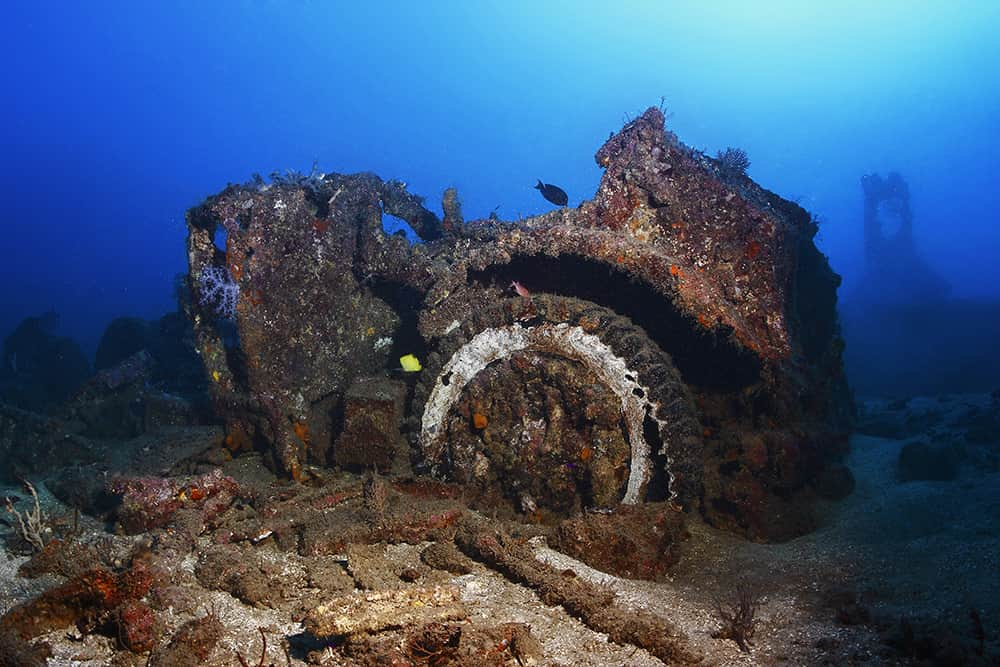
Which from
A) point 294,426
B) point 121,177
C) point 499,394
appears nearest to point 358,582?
point 499,394

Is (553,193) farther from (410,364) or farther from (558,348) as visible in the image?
(558,348)

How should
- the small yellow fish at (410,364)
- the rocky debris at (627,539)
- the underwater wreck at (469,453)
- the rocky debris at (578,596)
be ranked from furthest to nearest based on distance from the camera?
the small yellow fish at (410,364) → the rocky debris at (627,539) → the underwater wreck at (469,453) → the rocky debris at (578,596)

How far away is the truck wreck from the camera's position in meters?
5.66

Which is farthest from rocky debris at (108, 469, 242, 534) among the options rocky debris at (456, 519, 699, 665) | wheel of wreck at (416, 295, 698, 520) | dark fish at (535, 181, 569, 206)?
dark fish at (535, 181, 569, 206)

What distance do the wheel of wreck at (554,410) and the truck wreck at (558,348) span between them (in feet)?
0.07

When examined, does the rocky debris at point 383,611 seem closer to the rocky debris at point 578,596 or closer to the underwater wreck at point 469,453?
the underwater wreck at point 469,453

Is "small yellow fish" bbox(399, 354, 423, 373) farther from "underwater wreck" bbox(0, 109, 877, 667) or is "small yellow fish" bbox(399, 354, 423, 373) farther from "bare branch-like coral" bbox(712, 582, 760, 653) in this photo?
"bare branch-like coral" bbox(712, 582, 760, 653)

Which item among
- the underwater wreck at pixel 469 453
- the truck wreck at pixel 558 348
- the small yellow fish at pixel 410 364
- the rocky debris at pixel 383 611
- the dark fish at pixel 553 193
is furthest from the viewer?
the dark fish at pixel 553 193

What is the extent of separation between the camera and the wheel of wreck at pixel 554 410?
5.55 meters

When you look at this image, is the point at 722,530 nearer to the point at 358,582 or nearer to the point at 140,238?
the point at 358,582

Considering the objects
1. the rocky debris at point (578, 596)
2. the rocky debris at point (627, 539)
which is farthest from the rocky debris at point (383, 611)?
the rocky debris at point (627, 539)

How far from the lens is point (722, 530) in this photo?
5637 millimetres

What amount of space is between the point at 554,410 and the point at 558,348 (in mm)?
688

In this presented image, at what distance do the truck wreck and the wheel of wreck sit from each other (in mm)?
22
